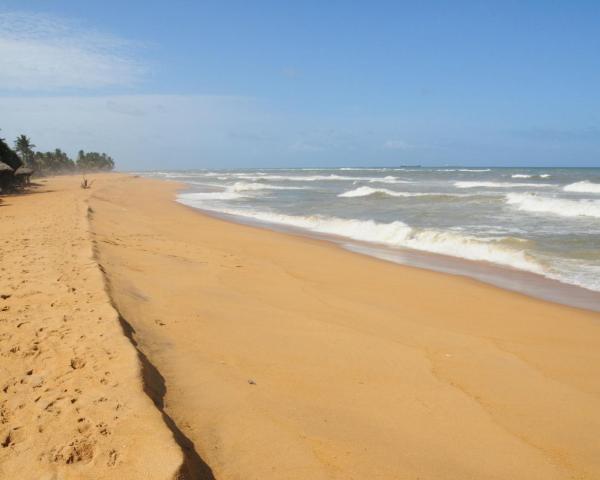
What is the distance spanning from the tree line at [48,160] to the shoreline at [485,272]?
82.1 feet

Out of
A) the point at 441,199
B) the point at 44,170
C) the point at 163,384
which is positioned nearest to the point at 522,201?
the point at 441,199

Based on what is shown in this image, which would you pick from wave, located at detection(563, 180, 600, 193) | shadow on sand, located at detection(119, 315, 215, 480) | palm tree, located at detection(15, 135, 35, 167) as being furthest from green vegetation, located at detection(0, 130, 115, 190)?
wave, located at detection(563, 180, 600, 193)

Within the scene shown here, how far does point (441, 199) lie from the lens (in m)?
26.4

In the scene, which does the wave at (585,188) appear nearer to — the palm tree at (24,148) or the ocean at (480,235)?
the ocean at (480,235)

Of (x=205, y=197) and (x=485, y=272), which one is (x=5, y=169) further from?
(x=485, y=272)

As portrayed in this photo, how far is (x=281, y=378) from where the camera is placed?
3986 millimetres

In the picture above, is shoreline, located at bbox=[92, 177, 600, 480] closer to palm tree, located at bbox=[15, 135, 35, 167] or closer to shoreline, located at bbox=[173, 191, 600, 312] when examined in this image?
shoreline, located at bbox=[173, 191, 600, 312]

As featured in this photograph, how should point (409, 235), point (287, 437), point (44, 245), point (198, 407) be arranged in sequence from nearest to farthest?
1. point (287, 437)
2. point (198, 407)
3. point (44, 245)
4. point (409, 235)

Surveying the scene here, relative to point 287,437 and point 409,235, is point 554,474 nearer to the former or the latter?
point 287,437

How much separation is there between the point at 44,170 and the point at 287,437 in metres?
78.9

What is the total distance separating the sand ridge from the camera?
2551mm

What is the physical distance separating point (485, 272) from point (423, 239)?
3.61 meters

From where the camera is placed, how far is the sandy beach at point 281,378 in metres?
2.81

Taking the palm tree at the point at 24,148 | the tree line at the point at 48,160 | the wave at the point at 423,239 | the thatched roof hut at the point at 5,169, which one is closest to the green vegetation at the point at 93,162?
the tree line at the point at 48,160
